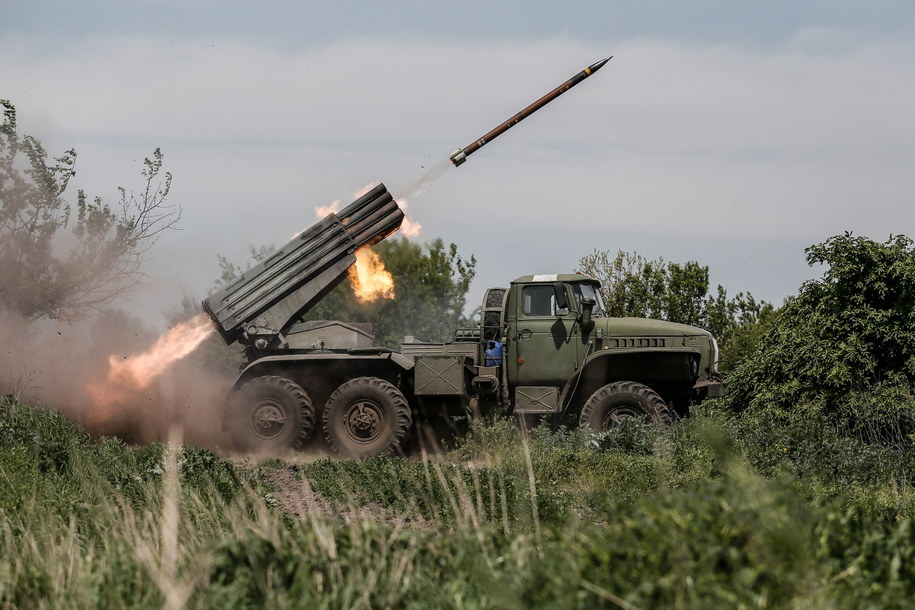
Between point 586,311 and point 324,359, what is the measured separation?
164 inches

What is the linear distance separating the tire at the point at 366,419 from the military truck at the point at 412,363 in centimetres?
2

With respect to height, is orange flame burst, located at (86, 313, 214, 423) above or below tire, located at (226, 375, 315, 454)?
above

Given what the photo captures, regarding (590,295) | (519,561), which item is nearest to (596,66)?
(590,295)

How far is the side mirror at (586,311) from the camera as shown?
1589 cm

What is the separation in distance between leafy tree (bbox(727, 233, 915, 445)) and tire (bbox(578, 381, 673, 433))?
161cm

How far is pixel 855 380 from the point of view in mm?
14883

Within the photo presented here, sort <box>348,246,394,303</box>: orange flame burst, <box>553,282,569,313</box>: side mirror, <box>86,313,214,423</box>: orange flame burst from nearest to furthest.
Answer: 1. <box>553,282,569,313</box>: side mirror
2. <box>348,246,394,303</box>: orange flame burst
3. <box>86,313,214,423</box>: orange flame burst

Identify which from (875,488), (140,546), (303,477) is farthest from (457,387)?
(140,546)

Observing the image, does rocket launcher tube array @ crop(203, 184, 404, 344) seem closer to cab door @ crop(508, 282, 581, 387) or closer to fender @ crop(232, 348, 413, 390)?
fender @ crop(232, 348, 413, 390)

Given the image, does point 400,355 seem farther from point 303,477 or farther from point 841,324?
point 841,324

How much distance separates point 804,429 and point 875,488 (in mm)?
2022

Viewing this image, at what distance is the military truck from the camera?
15758 mm

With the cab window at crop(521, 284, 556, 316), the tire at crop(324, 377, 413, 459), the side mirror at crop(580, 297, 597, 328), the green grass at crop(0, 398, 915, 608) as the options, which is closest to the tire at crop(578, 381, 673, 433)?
the side mirror at crop(580, 297, 597, 328)

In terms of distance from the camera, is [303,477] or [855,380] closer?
[303,477]
